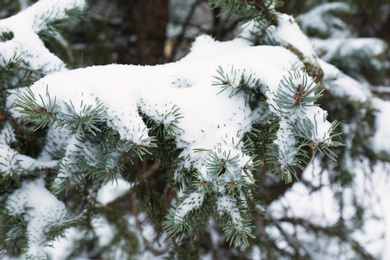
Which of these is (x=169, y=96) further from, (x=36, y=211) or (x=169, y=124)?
(x=36, y=211)

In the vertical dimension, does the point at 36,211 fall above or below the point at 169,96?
below

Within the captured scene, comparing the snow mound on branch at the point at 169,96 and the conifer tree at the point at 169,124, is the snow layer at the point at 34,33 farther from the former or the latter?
the snow mound on branch at the point at 169,96

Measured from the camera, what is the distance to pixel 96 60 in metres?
3.08

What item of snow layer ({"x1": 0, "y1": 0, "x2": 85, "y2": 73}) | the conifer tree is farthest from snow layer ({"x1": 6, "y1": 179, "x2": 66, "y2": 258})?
snow layer ({"x1": 0, "y1": 0, "x2": 85, "y2": 73})

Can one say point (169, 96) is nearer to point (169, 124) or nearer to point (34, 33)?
point (169, 124)

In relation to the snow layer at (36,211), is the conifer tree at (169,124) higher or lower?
higher

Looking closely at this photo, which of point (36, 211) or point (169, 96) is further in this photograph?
point (36, 211)

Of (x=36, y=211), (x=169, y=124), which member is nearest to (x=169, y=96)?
(x=169, y=124)

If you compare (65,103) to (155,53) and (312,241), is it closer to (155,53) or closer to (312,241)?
(312,241)

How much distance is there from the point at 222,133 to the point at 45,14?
824 millimetres

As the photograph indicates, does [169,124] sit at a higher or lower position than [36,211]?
higher

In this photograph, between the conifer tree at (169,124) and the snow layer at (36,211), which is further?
the snow layer at (36,211)

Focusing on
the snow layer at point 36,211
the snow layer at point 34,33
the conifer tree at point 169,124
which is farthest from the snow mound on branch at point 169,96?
the snow layer at point 36,211

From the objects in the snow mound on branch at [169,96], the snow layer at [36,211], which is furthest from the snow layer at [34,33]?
the snow layer at [36,211]
